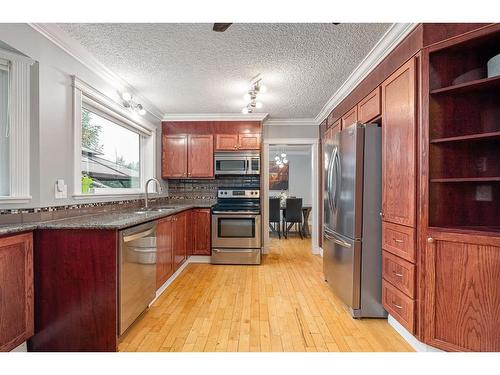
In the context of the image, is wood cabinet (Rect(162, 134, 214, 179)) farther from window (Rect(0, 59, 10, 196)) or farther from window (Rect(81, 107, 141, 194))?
window (Rect(0, 59, 10, 196))

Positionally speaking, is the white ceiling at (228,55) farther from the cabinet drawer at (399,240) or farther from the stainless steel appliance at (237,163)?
the cabinet drawer at (399,240)

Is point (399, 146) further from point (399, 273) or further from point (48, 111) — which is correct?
point (48, 111)

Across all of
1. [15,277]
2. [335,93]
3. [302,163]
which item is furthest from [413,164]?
[302,163]

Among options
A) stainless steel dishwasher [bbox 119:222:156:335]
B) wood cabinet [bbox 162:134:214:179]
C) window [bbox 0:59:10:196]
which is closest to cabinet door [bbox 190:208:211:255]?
wood cabinet [bbox 162:134:214:179]

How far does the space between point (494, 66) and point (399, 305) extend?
1.76 m

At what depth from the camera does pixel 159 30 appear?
1.98 meters

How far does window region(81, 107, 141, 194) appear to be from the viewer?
2.65 m

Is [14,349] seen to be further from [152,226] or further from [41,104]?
[41,104]

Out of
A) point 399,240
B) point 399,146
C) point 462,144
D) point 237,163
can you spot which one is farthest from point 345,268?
point 237,163

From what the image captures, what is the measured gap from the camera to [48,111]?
1.97 metres

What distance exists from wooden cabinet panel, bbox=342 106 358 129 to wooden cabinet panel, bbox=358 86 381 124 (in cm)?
10

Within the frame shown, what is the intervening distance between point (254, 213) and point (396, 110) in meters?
2.36

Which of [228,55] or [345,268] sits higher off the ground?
[228,55]

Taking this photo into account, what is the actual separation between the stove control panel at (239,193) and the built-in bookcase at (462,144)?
2.72 m
